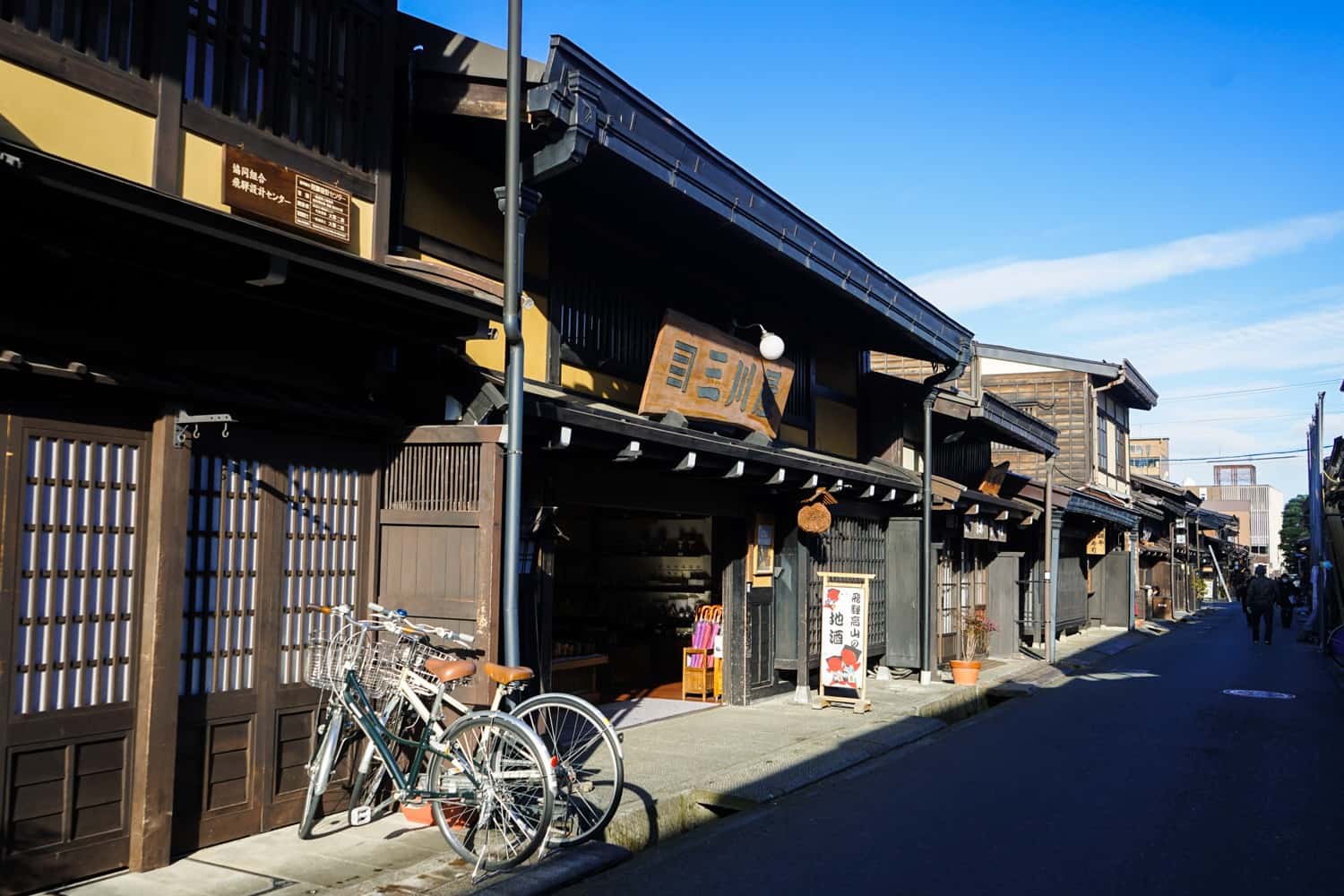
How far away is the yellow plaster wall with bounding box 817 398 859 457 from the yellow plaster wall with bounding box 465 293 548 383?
719cm

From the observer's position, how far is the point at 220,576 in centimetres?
720

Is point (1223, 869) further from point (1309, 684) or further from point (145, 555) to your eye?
point (1309, 684)

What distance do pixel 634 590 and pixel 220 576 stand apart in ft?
30.0

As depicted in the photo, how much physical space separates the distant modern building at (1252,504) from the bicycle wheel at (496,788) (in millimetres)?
108616

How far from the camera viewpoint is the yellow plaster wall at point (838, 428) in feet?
55.4

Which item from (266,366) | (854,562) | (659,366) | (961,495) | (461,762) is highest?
(659,366)

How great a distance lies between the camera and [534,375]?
10273mm

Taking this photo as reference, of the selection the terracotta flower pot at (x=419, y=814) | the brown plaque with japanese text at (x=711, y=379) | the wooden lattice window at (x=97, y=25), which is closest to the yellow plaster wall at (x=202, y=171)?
the wooden lattice window at (x=97, y=25)

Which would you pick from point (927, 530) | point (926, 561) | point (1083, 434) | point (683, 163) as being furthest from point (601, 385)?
point (1083, 434)

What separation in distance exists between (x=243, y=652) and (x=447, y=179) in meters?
4.35

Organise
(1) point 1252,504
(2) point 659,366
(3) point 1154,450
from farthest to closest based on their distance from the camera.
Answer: (1) point 1252,504, (3) point 1154,450, (2) point 659,366

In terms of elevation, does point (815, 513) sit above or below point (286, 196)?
below

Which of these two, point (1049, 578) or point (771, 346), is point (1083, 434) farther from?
point (771, 346)

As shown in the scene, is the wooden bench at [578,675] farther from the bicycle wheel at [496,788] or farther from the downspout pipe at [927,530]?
the downspout pipe at [927,530]
